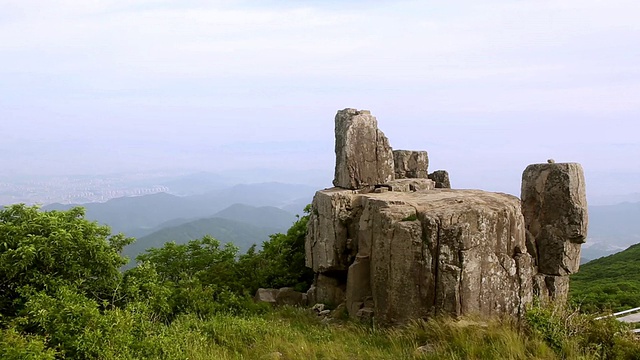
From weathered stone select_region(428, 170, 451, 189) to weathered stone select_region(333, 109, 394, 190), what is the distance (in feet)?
11.2

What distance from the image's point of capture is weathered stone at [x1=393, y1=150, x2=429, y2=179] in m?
20.6

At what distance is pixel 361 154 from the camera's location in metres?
17.7

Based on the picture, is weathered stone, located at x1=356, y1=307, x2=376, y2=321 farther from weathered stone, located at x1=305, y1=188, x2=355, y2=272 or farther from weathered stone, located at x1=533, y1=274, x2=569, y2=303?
weathered stone, located at x1=533, y1=274, x2=569, y2=303

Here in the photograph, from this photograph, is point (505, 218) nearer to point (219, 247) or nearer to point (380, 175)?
point (380, 175)

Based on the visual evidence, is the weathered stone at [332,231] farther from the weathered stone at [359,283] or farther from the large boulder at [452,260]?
the large boulder at [452,260]

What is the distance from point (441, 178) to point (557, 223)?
7.47 m

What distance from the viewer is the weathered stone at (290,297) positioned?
17.1m

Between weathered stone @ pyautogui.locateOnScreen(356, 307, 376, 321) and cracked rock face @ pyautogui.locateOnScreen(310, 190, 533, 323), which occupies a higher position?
cracked rock face @ pyautogui.locateOnScreen(310, 190, 533, 323)

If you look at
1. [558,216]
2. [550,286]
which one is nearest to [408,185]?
[558,216]

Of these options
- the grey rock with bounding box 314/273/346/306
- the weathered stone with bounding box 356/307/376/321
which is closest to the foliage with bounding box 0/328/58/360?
the weathered stone with bounding box 356/307/376/321

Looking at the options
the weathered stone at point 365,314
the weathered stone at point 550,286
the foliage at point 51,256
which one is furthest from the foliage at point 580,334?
the foliage at point 51,256

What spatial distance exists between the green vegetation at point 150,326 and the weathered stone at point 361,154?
513cm

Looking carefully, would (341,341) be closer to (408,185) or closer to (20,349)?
(20,349)

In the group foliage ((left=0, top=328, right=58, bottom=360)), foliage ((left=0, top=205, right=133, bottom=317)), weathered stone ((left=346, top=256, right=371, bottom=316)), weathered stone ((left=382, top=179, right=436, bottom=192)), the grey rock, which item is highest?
weathered stone ((left=382, top=179, right=436, bottom=192))
